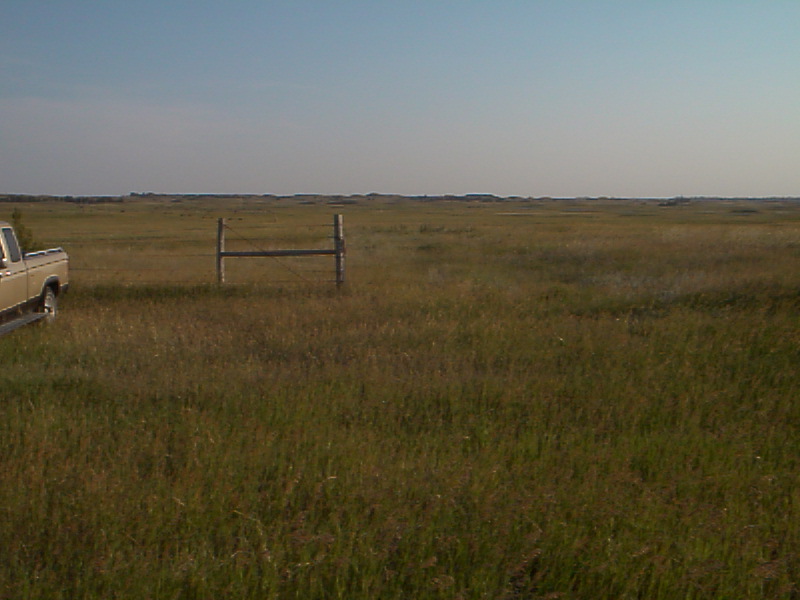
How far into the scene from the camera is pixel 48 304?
11609mm

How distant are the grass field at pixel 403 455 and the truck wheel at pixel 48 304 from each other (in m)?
1.07

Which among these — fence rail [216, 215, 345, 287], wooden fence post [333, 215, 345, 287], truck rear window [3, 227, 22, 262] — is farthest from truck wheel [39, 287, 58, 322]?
wooden fence post [333, 215, 345, 287]


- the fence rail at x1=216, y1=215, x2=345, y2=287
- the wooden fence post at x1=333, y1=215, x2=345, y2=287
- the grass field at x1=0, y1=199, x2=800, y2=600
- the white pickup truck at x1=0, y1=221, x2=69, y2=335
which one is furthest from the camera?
the wooden fence post at x1=333, y1=215, x2=345, y2=287

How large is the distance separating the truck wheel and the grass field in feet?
3.52

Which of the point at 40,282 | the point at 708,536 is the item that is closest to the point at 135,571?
the point at 708,536

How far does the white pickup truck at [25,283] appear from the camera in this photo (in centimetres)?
973

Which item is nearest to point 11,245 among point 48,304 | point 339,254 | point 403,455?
point 48,304

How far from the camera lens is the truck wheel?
11273mm

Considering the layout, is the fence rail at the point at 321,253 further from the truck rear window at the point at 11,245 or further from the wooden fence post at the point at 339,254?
the truck rear window at the point at 11,245

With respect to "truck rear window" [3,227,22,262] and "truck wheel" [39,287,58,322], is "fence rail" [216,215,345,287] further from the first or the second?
"truck rear window" [3,227,22,262]

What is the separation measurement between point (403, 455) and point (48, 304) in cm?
857

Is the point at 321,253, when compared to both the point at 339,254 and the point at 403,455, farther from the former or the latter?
the point at 403,455

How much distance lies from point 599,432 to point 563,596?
8.46 ft

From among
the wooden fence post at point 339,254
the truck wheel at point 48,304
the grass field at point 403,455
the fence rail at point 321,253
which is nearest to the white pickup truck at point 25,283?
the truck wheel at point 48,304
